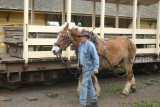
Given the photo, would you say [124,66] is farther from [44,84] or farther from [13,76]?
[13,76]

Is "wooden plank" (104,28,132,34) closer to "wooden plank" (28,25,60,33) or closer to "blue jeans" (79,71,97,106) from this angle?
"wooden plank" (28,25,60,33)

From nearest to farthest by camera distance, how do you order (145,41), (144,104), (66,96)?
(144,104) < (66,96) < (145,41)

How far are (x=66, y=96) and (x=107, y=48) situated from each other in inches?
71.5

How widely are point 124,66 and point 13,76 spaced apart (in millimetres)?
3403

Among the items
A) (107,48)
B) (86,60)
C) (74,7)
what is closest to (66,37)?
(86,60)

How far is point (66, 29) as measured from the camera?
19.7 feet

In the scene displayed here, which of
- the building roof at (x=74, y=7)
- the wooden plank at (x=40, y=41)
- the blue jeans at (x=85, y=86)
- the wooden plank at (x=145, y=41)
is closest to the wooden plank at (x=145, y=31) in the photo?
the wooden plank at (x=145, y=41)

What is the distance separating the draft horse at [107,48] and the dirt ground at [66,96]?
0.40 m

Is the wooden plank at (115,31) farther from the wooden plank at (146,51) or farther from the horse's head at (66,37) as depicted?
the horse's head at (66,37)

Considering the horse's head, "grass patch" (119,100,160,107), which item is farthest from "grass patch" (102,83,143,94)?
the horse's head

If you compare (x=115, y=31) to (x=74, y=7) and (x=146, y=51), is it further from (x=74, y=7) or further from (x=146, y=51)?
(x=74, y=7)

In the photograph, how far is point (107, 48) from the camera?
264 inches

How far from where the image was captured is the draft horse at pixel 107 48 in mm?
5980

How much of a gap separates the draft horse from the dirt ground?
0.40 meters
